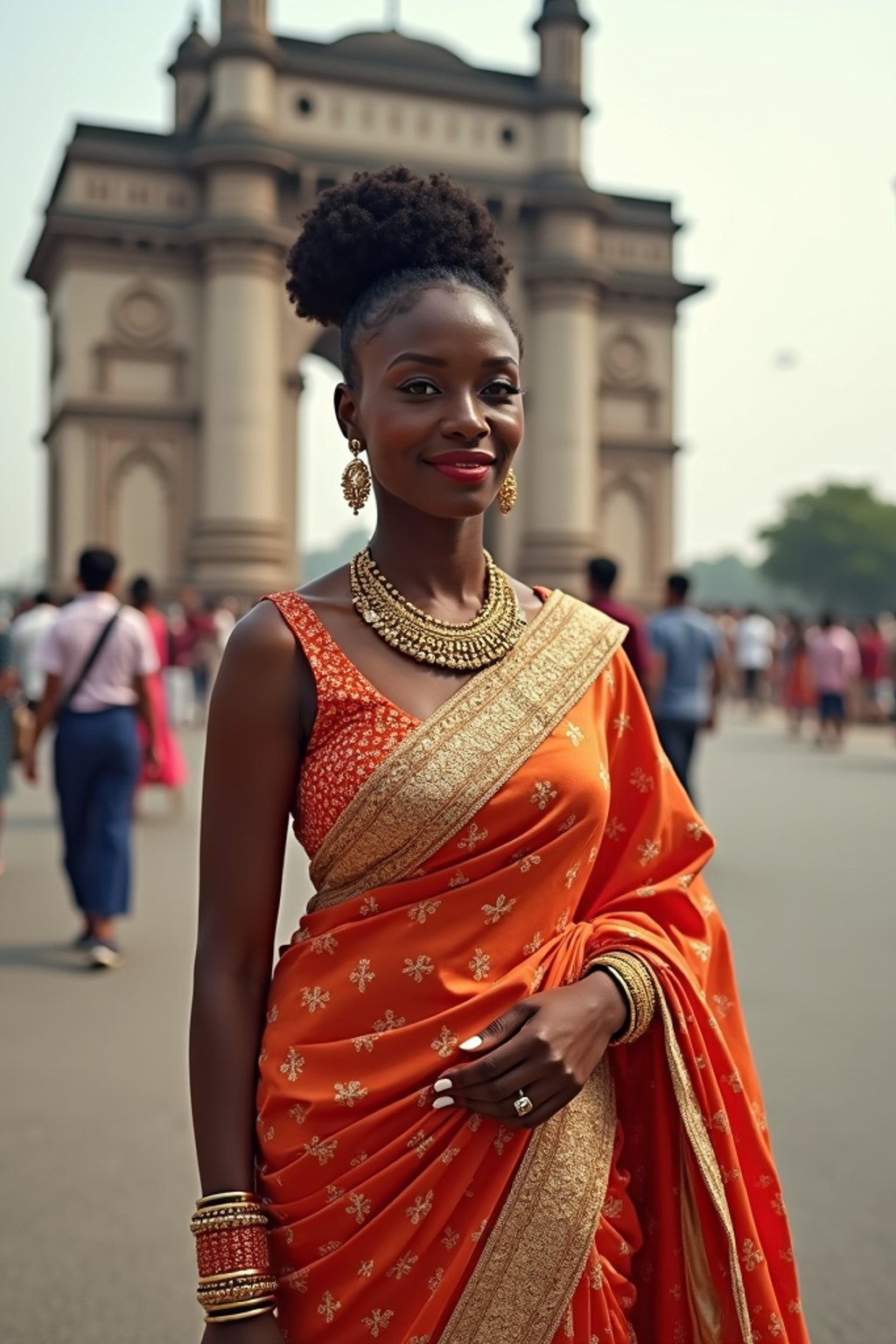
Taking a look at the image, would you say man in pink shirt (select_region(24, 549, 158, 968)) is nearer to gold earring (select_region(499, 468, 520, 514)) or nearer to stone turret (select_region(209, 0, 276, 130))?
gold earring (select_region(499, 468, 520, 514))

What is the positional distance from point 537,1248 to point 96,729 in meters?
5.03

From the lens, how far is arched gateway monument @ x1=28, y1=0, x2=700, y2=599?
23.5m

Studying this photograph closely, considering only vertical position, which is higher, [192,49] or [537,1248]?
[192,49]

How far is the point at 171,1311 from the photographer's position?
3.10 m

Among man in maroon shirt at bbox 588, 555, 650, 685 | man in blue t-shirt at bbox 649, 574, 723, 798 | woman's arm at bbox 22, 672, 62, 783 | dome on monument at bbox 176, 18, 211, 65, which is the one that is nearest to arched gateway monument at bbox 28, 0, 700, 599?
dome on monument at bbox 176, 18, 211, 65

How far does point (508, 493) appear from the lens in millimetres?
1896

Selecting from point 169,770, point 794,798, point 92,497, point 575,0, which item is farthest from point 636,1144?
point 575,0

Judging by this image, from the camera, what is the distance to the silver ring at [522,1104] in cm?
150

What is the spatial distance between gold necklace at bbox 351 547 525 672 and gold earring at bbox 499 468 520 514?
0.16 meters

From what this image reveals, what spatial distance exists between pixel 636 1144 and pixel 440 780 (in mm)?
544

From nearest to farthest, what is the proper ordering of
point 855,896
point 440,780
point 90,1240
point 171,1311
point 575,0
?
point 440,780, point 171,1311, point 90,1240, point 855,896, point 575,0

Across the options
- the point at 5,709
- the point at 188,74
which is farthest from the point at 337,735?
the point at 188,74

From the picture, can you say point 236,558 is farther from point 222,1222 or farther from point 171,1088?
point 222,1222

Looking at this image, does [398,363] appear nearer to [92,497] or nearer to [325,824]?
[325,824]
